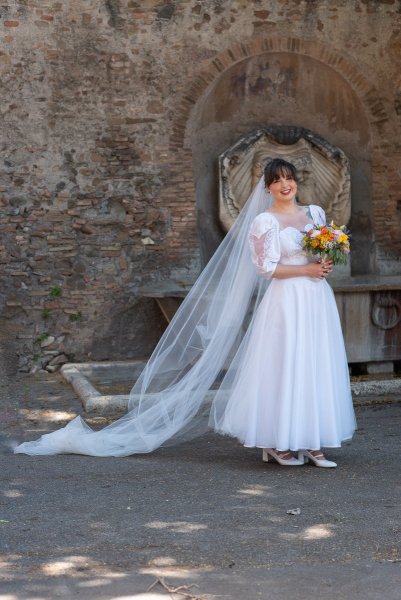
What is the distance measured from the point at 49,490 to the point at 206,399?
1445 millimetres

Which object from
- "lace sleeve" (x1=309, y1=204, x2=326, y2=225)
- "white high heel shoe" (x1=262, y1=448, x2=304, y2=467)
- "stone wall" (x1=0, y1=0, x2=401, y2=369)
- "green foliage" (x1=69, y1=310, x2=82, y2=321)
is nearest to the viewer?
"white high heel shoe" (x1=262, y1=448, x2=304, y2=467)

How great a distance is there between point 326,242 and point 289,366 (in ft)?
2.65

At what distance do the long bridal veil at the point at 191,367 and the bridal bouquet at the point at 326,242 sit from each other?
599 millimetres

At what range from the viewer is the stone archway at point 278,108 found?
36.8ft

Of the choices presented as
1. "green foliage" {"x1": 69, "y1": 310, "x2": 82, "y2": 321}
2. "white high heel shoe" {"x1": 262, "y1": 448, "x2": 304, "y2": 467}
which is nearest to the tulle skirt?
"white high heel shoe" {"x1": 262, "y1": 448, "x2": 304, "y2": 467}

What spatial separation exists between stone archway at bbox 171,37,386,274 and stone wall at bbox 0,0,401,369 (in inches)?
1.0

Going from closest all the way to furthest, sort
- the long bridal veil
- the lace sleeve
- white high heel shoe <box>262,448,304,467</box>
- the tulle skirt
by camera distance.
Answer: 1. the tulle skirt
2. white high heel shoe <box>262,448,304,467</box>
3. the lace sleeve
4. the long bridal veil

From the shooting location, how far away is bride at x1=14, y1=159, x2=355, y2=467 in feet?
20.6

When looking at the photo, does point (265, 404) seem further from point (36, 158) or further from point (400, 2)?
point (400, 2)

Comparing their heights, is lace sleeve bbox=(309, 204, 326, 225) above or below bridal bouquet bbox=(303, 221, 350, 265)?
above

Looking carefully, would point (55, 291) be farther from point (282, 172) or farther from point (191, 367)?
point (282, 172)

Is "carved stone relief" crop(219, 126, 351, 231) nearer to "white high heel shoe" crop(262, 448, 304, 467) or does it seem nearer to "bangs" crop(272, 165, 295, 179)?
"bangs" crop(272, 165, 295, 179)

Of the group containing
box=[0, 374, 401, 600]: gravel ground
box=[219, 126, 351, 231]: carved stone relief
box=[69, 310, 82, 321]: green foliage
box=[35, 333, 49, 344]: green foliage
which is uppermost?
box=[219, 126, 351, 231]: carved stone relief

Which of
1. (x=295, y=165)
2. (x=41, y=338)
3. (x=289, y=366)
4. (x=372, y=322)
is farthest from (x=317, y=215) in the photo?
(x=41, y=338)
